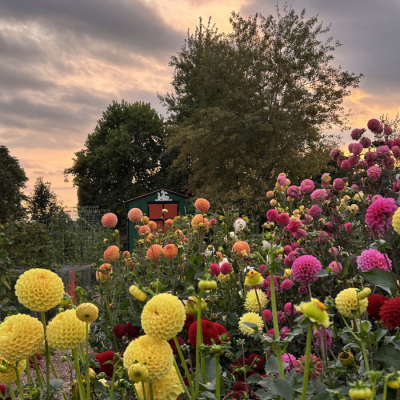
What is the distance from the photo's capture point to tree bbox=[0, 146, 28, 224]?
60.0ft

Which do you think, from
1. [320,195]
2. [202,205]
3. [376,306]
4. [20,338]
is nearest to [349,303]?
[376,306]

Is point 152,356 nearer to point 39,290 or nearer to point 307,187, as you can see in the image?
→ point 39,290

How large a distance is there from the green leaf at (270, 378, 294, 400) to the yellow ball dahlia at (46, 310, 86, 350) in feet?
1.54

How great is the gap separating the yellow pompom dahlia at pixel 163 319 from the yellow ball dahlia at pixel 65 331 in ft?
0.79

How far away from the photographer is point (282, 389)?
3.32ft

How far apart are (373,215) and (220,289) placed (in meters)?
1.37

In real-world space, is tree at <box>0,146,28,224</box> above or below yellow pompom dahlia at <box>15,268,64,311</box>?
above

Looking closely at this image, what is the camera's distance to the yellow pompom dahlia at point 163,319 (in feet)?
3.14

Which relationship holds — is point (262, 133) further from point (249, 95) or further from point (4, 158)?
point (4, 158)

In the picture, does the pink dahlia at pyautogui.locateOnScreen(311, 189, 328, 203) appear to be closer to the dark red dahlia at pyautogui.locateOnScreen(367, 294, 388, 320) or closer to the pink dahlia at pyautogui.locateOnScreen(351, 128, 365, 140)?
the pink dahlia at pyautogui.locateOnScreen(351, 128, 365, 140)

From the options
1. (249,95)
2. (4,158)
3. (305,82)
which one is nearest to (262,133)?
(249,95)

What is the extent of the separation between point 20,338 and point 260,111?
51.4ft

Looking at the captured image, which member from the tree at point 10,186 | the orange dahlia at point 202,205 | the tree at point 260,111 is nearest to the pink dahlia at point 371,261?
the orange dahlia at point 202,205

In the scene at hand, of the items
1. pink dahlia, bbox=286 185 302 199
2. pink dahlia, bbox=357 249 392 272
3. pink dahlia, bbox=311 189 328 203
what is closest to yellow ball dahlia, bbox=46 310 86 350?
pink dahlia, bbox=357 249 392 272
